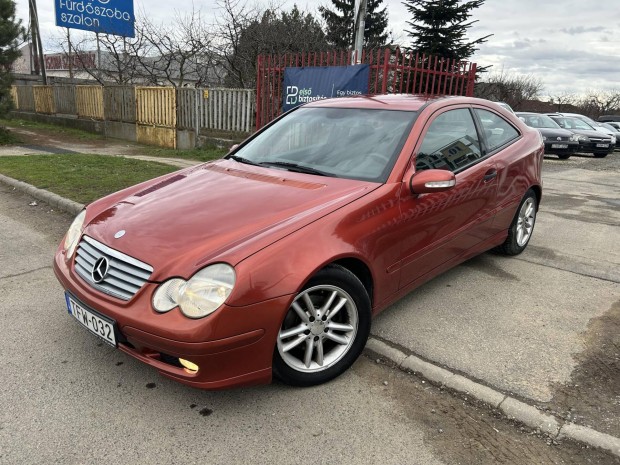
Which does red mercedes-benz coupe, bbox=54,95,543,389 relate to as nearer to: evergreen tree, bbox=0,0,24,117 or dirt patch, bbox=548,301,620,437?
dirt patch, bbox=548,301,620,437

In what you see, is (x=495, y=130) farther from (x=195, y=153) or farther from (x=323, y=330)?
(x=195, y=153)

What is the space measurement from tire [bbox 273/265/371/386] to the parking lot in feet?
0.41

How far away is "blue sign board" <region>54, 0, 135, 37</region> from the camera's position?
17.4 m

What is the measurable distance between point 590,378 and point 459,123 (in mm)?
2051

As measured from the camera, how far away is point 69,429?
2.31 metres

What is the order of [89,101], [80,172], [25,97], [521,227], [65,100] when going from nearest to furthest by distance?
1. [521,227]
2. [80,172]
3. [89,101]
4. [65,100]
5. [25,97]

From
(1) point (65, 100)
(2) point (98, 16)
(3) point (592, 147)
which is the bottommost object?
(3) point (592, 147)

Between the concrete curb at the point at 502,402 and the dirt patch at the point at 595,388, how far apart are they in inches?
3.5

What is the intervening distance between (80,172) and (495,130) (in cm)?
698

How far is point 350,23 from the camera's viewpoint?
93.7ft

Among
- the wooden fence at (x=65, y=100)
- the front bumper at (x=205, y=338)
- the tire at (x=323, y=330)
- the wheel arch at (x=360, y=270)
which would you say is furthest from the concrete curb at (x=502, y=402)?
the wooden fence at (x=65, y=100)

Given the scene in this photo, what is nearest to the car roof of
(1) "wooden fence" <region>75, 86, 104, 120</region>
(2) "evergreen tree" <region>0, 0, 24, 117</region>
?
(2) "evergreen tree" <region>0, 0, 24, 117</region>

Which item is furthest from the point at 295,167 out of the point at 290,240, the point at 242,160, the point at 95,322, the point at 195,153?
the point at 195,153

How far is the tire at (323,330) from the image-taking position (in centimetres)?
250
